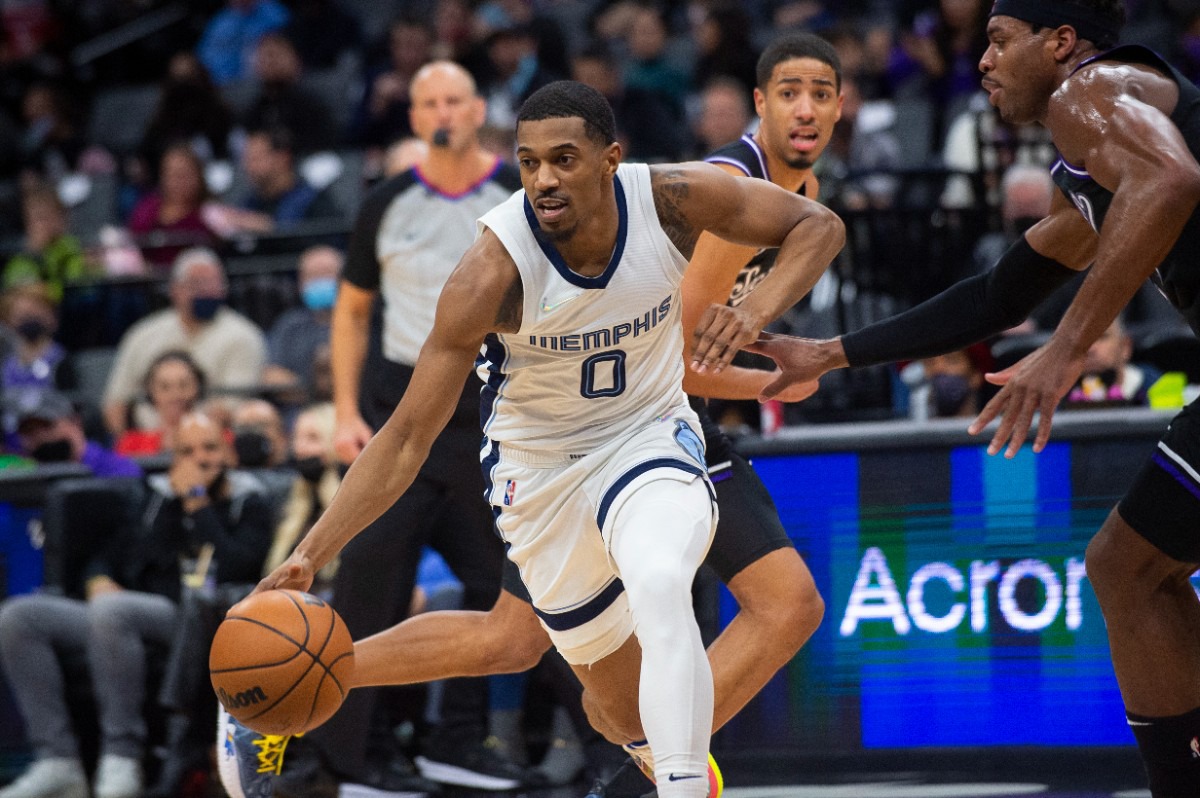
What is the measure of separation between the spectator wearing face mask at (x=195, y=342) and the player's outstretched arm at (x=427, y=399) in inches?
209

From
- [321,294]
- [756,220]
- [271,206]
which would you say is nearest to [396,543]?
[756,220]

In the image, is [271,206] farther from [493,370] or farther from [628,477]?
[628,477]

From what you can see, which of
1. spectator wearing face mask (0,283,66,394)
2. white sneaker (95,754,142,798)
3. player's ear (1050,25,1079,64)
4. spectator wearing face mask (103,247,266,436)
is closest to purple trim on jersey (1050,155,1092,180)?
player's ear (1050,25,1079,64)

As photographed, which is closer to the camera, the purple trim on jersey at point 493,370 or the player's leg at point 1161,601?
the player's leg at point 1161,601

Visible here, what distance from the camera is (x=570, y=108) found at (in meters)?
4.38

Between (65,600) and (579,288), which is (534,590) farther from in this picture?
(65,600)

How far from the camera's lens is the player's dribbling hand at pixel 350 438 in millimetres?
6461

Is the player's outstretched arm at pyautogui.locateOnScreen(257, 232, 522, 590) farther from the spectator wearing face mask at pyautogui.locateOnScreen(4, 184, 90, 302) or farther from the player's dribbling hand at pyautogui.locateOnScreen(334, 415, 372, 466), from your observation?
the spectator wearing face mask at pyautogui.locateOnScreen(4, 184, 90, 302)

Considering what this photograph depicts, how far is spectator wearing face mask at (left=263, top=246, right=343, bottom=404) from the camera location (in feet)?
31.8

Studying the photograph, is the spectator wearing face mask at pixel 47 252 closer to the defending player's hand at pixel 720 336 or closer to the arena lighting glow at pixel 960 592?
the arena lighting glow at pixel 960 592

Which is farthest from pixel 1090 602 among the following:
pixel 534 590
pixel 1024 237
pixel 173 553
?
pixel 173 553

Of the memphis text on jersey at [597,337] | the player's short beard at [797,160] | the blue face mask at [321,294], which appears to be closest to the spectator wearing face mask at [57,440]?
the blue face mask at [321,294]

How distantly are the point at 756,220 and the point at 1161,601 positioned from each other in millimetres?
1448

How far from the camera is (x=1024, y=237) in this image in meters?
4.65
